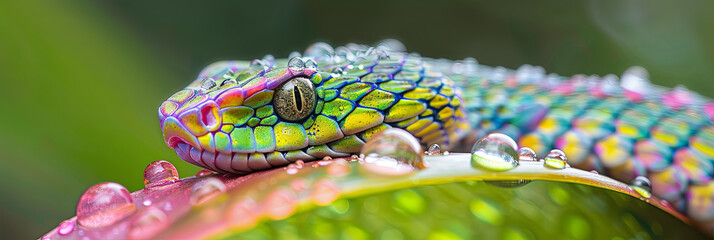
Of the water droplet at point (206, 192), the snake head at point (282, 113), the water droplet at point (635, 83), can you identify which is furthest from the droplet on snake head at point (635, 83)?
the water droplet at point (206, 192)

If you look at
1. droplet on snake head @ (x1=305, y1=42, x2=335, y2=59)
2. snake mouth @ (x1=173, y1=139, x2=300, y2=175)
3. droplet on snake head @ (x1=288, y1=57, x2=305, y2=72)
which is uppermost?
droplet on snake head @ (x1=288, y1=57, x2=305, y2=72)

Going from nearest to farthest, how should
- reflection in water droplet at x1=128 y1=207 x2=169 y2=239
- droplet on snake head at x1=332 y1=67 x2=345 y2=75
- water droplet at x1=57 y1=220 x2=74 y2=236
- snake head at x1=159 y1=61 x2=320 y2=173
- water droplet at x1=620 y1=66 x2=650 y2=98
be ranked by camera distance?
reflection in water droplet at x1=128 y1=207 x2=169 y2=239, water droplet at x1=57 y1=220 x2=74 y2=236, snake head at x1=159 y1=61 x2=320 y2=173, droplet on snake head at x1=332 y1=67 x2=345 y2=75, water droplet at x1=620 y1=66 x2=650 y2=98

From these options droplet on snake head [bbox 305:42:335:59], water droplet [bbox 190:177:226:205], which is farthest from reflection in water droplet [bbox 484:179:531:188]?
droplet on snake head [bbox 305:42:335:59]

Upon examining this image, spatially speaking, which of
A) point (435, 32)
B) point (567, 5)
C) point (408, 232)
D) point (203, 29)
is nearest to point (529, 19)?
Result: point (567, 5)

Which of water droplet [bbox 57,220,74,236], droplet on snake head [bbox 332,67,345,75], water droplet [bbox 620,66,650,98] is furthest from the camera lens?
water droplet [bbox 620,66,650,98]

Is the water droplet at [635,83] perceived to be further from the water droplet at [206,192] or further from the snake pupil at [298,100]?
the water droplet at [206,192]

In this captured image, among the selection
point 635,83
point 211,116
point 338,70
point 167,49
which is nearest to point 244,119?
point 211,116

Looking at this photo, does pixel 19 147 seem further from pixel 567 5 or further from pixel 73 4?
pixel 567 5

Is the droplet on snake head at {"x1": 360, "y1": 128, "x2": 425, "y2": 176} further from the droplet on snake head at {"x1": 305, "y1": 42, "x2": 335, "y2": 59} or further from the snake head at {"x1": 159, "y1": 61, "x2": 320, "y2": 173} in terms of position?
the droplet on snake head at {"x1": 305, "y1": 42, "x2": 335, "y2": 59}

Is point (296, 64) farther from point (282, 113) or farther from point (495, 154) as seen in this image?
point (495, 154)
